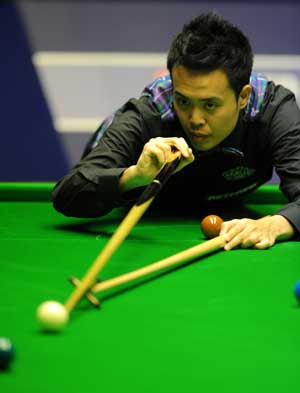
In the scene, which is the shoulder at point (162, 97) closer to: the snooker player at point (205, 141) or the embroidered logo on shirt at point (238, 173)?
the snooker player at point (205, 141)

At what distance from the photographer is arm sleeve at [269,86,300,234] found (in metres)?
2.43

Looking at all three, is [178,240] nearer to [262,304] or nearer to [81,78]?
[262,304]

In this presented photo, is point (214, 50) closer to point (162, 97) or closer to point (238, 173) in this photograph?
point (162, 97)

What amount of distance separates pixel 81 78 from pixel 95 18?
690 millimetres

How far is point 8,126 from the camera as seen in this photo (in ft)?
14.4

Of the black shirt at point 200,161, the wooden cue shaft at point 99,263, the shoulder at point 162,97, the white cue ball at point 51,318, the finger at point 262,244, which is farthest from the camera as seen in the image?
the shoulder at point 162,97

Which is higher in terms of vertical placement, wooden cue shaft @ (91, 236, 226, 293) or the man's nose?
the man's nose

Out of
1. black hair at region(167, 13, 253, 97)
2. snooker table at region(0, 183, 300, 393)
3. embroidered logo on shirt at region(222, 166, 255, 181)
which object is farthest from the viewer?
embroidered logo on shirt at region(222, 166, 255, 181)

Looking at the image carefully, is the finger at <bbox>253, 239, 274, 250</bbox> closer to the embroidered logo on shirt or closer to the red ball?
the red ball

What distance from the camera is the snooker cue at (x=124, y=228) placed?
5.52ft

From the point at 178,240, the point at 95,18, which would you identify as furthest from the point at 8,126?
the point at 178,240

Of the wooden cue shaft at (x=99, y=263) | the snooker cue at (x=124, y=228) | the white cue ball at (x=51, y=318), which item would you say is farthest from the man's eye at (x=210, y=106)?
the white cue ball at (x=51, y=318)

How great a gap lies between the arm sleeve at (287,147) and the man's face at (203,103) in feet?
0.62

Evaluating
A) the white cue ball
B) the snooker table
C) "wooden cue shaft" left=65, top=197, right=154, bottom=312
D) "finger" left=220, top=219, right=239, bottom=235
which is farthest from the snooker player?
the white cue ball
